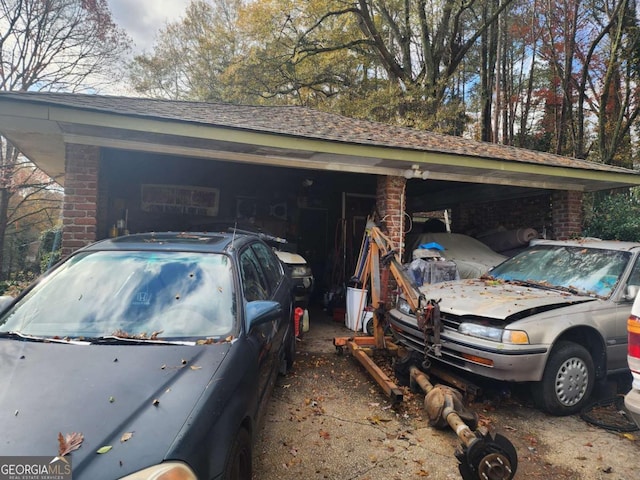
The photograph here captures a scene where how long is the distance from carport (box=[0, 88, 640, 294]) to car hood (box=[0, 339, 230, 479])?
3470mm

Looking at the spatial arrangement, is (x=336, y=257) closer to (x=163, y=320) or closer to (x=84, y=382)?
(x=163, y=320)

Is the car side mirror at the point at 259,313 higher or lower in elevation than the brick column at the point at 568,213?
lower

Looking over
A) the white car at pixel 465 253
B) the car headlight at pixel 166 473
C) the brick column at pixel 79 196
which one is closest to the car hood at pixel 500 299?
the car headlight at pixel 166 473

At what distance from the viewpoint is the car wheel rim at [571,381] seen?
359cm

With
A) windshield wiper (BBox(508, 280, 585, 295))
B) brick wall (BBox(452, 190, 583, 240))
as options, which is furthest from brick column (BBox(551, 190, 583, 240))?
windshield wiper (BBox(508, 280, 585, 295))

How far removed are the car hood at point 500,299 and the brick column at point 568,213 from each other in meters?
4.54

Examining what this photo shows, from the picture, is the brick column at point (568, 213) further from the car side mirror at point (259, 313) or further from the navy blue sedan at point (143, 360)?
the car side mirror at point (259, 313)

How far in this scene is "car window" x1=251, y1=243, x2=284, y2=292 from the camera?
12.2 feet

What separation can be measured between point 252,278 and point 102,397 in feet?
5.00

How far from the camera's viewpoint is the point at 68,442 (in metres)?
1.45

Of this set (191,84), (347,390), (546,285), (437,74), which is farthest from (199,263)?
(191,84)

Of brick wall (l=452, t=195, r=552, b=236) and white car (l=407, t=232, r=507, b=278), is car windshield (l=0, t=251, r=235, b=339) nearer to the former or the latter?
white car (l=407, t=232, r=507, b=278)

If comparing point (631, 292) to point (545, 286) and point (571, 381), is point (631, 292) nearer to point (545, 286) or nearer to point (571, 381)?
point (545, 286)

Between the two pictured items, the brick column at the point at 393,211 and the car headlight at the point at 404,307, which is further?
the brick column at the point at 393,211
